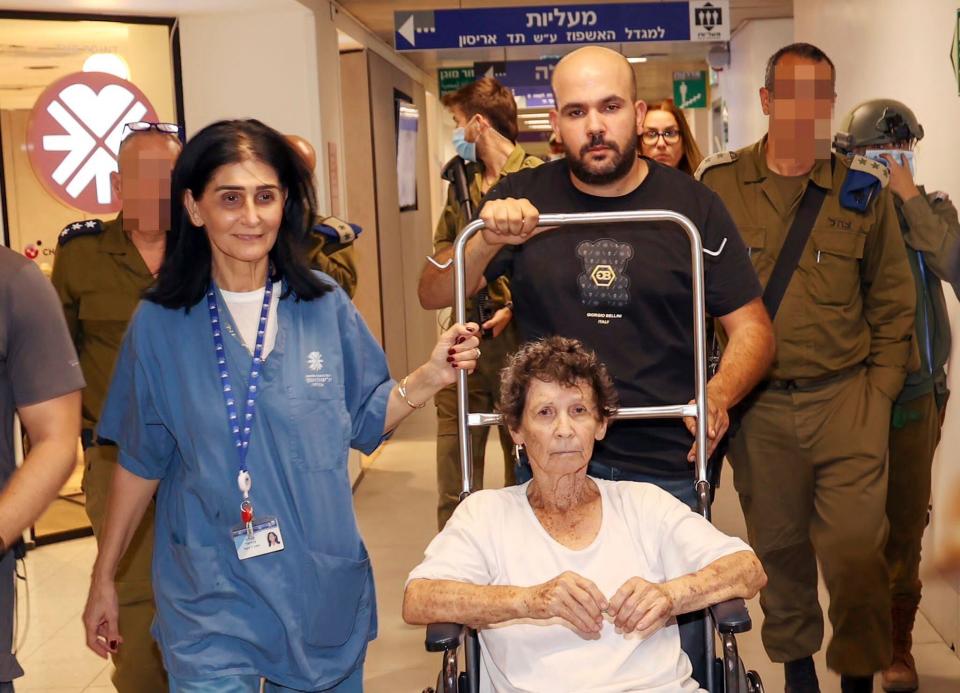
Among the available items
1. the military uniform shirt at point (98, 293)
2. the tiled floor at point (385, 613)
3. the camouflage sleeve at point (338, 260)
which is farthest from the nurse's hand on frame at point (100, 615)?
the camouflage sleeve at point (338, 260)

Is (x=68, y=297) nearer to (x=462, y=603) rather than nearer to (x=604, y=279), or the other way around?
(x=604, y=279)

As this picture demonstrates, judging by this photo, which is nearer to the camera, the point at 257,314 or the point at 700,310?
the point at 257,314

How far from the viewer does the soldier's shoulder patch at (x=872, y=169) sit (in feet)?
12.3

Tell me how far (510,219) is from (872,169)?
1573 mm

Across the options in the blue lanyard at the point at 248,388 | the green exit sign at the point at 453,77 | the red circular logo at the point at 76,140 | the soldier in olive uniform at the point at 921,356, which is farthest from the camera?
the green exit sign at the point at 453,77

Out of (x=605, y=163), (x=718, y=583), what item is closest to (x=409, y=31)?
(x=605, y=163)

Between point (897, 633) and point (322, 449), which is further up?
point (322, 449)

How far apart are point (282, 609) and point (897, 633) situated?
2566 mm

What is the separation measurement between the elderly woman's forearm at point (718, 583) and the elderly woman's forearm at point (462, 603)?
0.29 meters

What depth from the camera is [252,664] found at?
2416mm

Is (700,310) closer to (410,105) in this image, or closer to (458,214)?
(458,214)

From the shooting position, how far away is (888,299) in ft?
12.4

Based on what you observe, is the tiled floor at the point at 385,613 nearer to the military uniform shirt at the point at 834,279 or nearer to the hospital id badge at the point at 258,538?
the hospital id badge at the point at 258,538

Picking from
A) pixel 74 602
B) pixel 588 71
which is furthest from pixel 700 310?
pixel 74 602
